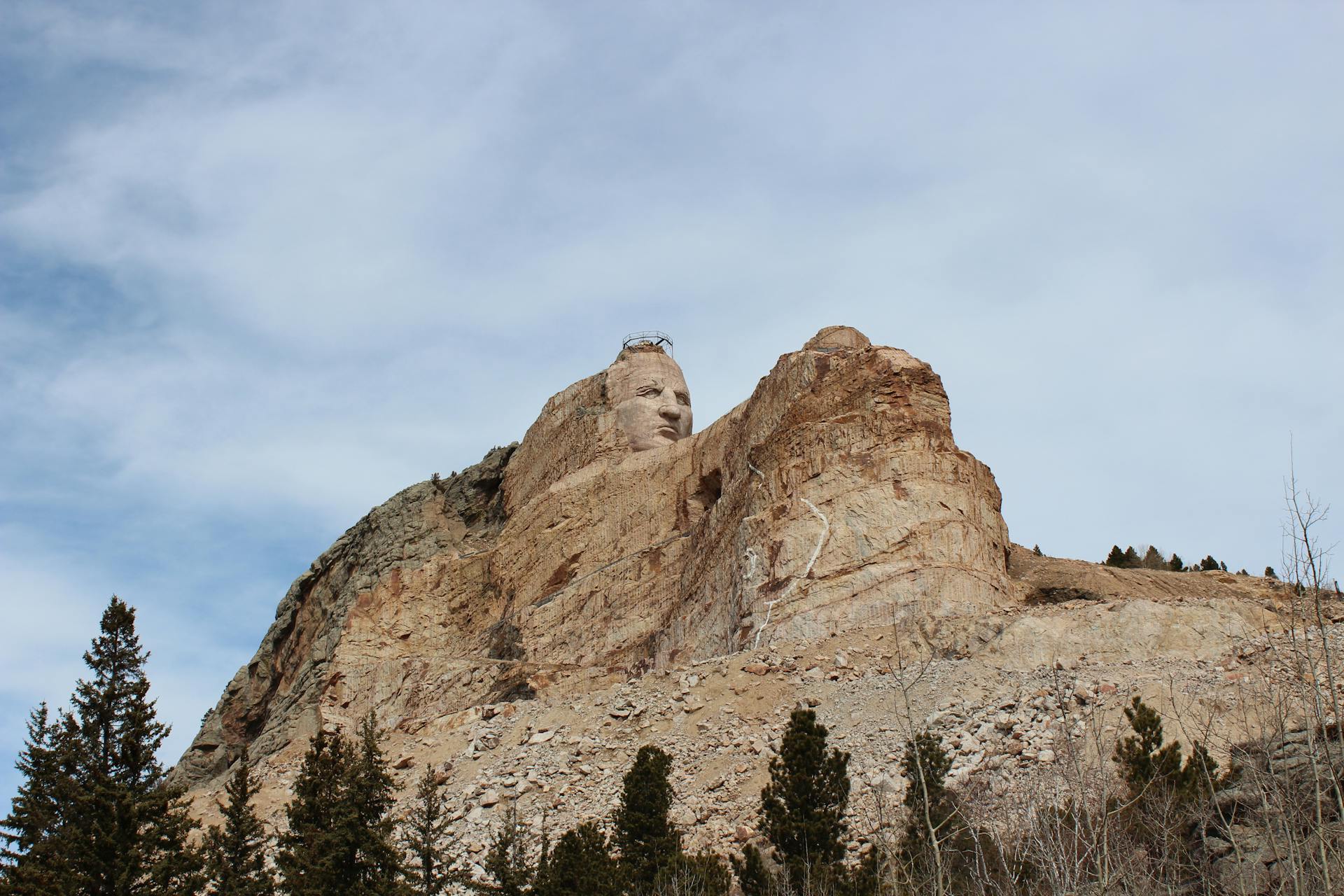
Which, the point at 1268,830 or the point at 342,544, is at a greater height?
the point at 342,544

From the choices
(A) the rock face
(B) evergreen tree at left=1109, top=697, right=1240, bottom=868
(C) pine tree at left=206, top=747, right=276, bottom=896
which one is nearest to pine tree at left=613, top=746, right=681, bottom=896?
(C) pine tree at left=206, top=747, right=276, bottom=896

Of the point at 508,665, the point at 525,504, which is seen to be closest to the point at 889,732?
the point at 508,665

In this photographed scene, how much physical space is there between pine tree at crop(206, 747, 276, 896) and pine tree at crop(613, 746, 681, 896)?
6.25 m

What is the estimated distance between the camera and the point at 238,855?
31.9 m

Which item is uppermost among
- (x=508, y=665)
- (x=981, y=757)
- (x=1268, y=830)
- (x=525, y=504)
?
(x=525, y=504)

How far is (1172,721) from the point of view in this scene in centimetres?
3091

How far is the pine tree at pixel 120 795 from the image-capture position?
29172mm

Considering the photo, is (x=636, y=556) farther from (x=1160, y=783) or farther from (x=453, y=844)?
(x=1160, y=783)

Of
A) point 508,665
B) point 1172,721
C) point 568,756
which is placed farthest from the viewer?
point 508,665

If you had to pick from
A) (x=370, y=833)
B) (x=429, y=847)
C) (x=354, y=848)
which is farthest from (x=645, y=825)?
(x=354, y=848)

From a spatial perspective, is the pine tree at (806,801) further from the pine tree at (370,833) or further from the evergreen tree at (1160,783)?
the pine tree at (370,833)

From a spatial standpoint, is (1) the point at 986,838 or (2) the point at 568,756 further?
(2) the point at 568,756

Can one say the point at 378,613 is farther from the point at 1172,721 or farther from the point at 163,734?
the point at 1172,721

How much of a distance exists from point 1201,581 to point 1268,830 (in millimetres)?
25525
